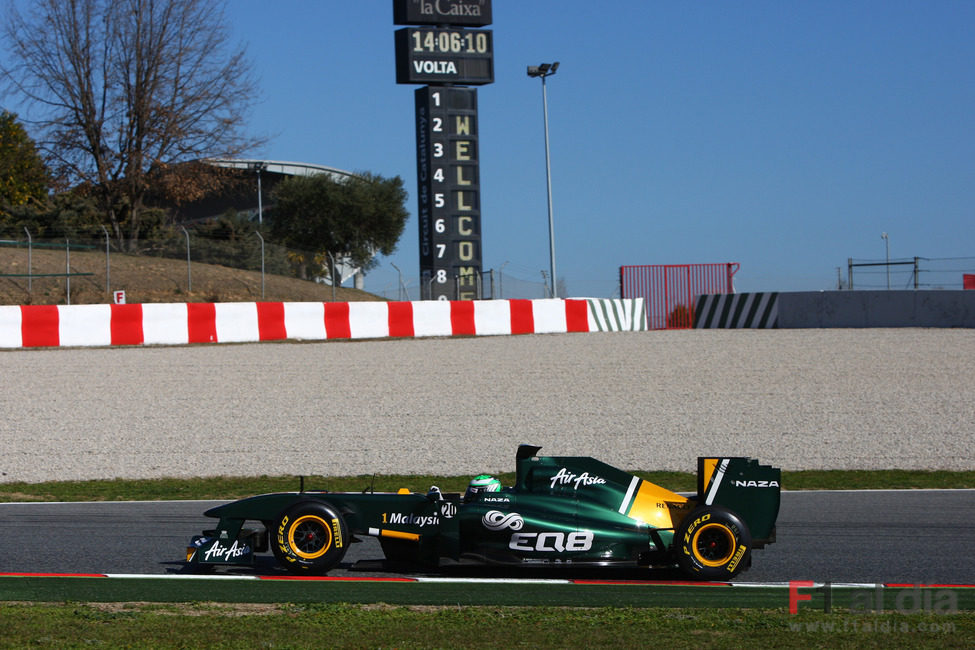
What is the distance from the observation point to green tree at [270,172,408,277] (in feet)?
195

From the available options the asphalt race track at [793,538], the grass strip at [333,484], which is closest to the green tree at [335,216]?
the grass strip at [333,484]

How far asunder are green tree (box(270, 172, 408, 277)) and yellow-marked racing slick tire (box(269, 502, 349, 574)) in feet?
171

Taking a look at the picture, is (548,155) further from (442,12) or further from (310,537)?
(310,537)

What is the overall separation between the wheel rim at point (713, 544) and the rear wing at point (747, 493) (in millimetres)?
235

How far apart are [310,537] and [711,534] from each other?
2682mm

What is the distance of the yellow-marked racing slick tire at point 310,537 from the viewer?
23.2 ft

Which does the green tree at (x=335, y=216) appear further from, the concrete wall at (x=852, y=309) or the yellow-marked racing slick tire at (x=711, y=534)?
the yellow-marked racing slick tire at (x=711, y=534)

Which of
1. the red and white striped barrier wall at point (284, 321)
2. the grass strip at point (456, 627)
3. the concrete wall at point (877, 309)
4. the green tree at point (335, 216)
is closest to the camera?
the grass strip at point (456, 627)

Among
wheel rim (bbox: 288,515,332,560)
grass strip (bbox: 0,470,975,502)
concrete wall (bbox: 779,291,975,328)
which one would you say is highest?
concrete wall (bbox: 779,291,975,328)

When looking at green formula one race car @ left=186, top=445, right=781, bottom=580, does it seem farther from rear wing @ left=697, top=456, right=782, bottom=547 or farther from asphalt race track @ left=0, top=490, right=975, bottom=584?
asphalt race track @ left=0, top=490, right=975, bottom=584

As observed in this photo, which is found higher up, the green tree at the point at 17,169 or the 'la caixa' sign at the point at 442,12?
the 'la caixa' sign at the point at 442,12

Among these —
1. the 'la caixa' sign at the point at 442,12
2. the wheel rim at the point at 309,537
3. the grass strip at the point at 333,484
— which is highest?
the 'la caixa' sign at the point at 442,12

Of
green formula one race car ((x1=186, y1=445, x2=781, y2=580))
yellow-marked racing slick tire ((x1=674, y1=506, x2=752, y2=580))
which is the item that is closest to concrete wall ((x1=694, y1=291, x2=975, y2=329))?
green formula one race car ((x1=186, y1=445, x2=781, y2=580))

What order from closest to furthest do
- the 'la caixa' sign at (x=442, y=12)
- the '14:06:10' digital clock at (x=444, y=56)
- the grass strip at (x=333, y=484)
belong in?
the grass strip at (x=333, y=484) → the '14:06:10' digital clock at (x=444, y=56) → the 'la caixa' sign at (x=442, y=12)
